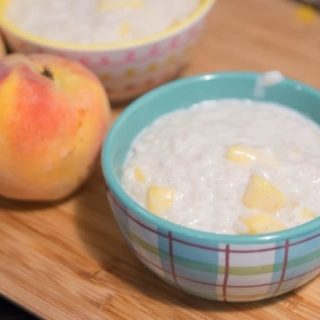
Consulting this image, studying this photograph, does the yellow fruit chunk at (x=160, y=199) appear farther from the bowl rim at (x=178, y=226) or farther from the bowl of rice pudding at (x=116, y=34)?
the bowl of rice pudding at (x=116, y=34)

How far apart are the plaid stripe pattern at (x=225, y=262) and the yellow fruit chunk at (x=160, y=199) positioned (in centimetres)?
3

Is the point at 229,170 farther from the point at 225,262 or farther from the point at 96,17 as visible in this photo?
the point at 96,17

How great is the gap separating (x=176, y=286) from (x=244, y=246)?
0.10m

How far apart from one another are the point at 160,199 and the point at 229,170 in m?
0.07

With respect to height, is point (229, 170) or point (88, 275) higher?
point (229, 170)

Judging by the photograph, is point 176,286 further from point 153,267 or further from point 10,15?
point 10,15

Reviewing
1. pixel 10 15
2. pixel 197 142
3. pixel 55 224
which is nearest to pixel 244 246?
pixel 197 142

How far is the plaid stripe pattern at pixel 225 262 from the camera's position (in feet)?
1.90

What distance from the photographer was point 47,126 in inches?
27.5

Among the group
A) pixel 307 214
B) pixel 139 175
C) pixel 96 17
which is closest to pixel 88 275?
pixel 139 175

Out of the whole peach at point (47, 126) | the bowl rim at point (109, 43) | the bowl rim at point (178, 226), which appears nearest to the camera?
the bowl rim at point (178, 226)

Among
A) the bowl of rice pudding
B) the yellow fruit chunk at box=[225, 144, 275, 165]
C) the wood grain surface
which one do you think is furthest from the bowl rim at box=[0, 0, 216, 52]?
the yellow fruit chunk at box=[225, 144, 275, 165]

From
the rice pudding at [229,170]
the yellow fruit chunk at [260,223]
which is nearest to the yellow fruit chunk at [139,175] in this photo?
the rice pudding at [229,170]

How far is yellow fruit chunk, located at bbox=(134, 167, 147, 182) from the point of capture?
66 centimetres
